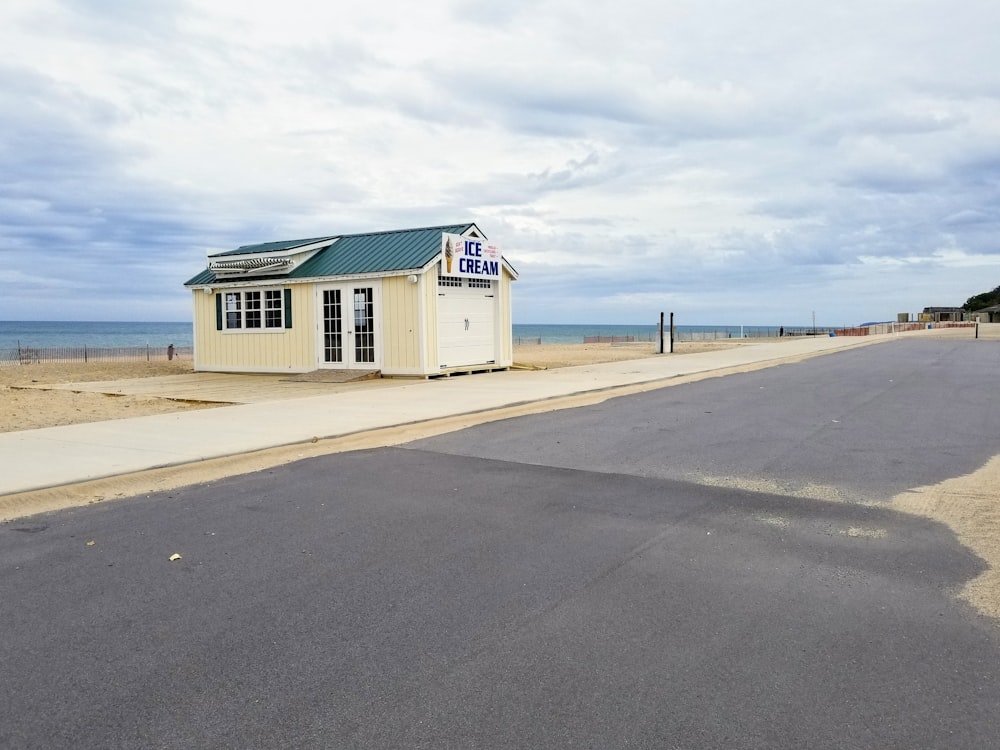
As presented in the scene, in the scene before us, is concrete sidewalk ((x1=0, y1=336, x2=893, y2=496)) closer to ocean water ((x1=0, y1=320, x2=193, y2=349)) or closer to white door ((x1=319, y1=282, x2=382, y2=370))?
white door ((x1=319, y1=282, x2=382, y2=370))

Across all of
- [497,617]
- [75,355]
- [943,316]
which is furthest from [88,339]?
[943,316]

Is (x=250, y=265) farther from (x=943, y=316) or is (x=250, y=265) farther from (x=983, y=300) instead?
(x=983, y=300)

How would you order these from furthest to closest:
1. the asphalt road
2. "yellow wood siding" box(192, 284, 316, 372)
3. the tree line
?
the tree line
"yellow wood siding" box(192, 284, 316, 372)
the asphalt road

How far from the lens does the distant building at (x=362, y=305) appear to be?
21016 mm

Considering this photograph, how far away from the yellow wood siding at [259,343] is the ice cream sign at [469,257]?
4.21m

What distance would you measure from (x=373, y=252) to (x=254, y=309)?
4.48 meters

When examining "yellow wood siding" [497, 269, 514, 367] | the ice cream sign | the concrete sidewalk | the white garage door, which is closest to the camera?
the concrete sidewalk

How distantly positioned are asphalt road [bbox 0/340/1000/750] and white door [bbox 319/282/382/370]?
1332 cm

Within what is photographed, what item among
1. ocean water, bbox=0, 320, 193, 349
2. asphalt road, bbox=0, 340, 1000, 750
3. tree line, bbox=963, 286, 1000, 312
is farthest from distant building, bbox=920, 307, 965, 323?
asphalt road, bbox=0, 340, 1000, 750

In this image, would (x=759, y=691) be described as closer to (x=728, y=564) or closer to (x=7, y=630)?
(x=728, y=564)

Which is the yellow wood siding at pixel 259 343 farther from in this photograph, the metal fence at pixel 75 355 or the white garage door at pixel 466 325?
the metal fence at pixel 75 355

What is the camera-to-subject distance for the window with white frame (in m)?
23.5

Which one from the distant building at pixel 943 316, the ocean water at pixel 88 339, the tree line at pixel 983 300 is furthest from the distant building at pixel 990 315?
the ocean water at pixel 88 339

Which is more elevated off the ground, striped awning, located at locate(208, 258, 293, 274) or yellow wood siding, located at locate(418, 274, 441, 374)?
striped awning, located at locate(208, 258, 293, 274)
